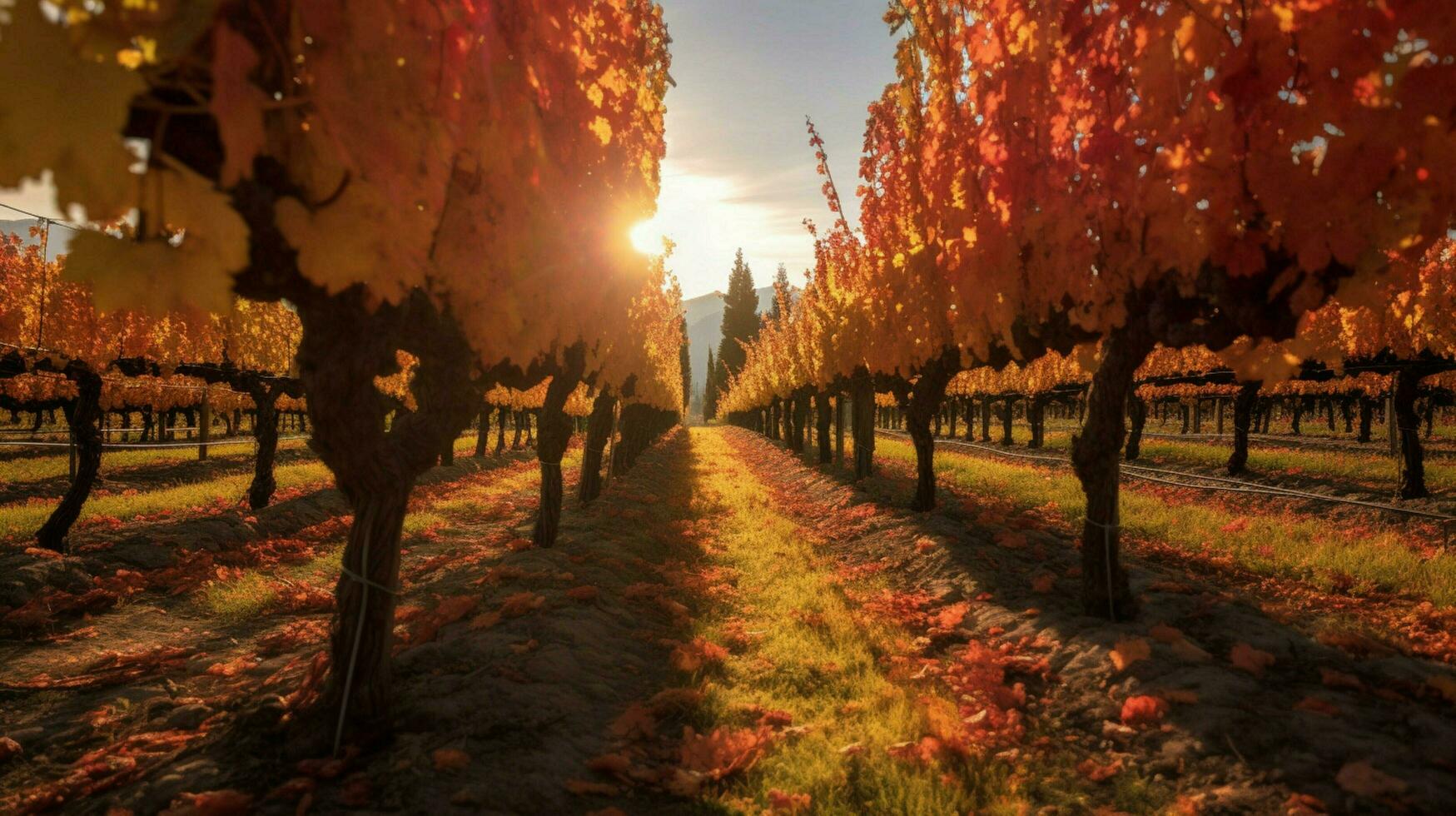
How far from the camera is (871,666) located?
5.27 metres

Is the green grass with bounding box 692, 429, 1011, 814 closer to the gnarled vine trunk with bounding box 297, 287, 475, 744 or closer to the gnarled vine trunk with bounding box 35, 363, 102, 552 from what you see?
the gnarled vine trunk with bounding box 297, 287, 475, 744

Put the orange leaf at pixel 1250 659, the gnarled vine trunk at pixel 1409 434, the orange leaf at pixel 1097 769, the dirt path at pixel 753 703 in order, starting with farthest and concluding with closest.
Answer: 1. the gnarled vine trunk at pixel 1409 434
2. the orange leaf at pixel 1250 659
3. the orange leaf at pixel 1097 769
4. the dirt path at pixel 753 703

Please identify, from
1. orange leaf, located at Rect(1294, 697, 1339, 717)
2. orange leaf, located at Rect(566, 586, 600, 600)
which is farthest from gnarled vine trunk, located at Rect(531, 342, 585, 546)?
orange leaf, located at Rect(1294, 697, 1339, 717)

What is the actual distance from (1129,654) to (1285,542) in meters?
5.26

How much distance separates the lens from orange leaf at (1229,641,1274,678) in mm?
4396

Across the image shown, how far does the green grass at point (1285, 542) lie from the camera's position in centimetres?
663

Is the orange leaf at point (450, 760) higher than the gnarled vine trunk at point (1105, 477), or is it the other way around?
the gnarled vine trunk at point (1105, 477)

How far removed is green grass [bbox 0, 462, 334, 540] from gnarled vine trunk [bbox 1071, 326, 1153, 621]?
1387 cm

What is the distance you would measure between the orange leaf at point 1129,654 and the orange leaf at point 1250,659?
508 millimetres

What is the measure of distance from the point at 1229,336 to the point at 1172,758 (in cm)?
290

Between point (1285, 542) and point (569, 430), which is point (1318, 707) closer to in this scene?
point (1285, 542)

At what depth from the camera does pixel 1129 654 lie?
4.74 m

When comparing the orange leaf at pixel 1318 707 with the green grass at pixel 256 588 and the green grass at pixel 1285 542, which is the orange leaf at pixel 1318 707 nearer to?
the green grass at pixel 1285 542

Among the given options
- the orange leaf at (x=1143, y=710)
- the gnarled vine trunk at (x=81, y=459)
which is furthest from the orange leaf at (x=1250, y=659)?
the gnarled vine trunk at (x=81, y=459)
